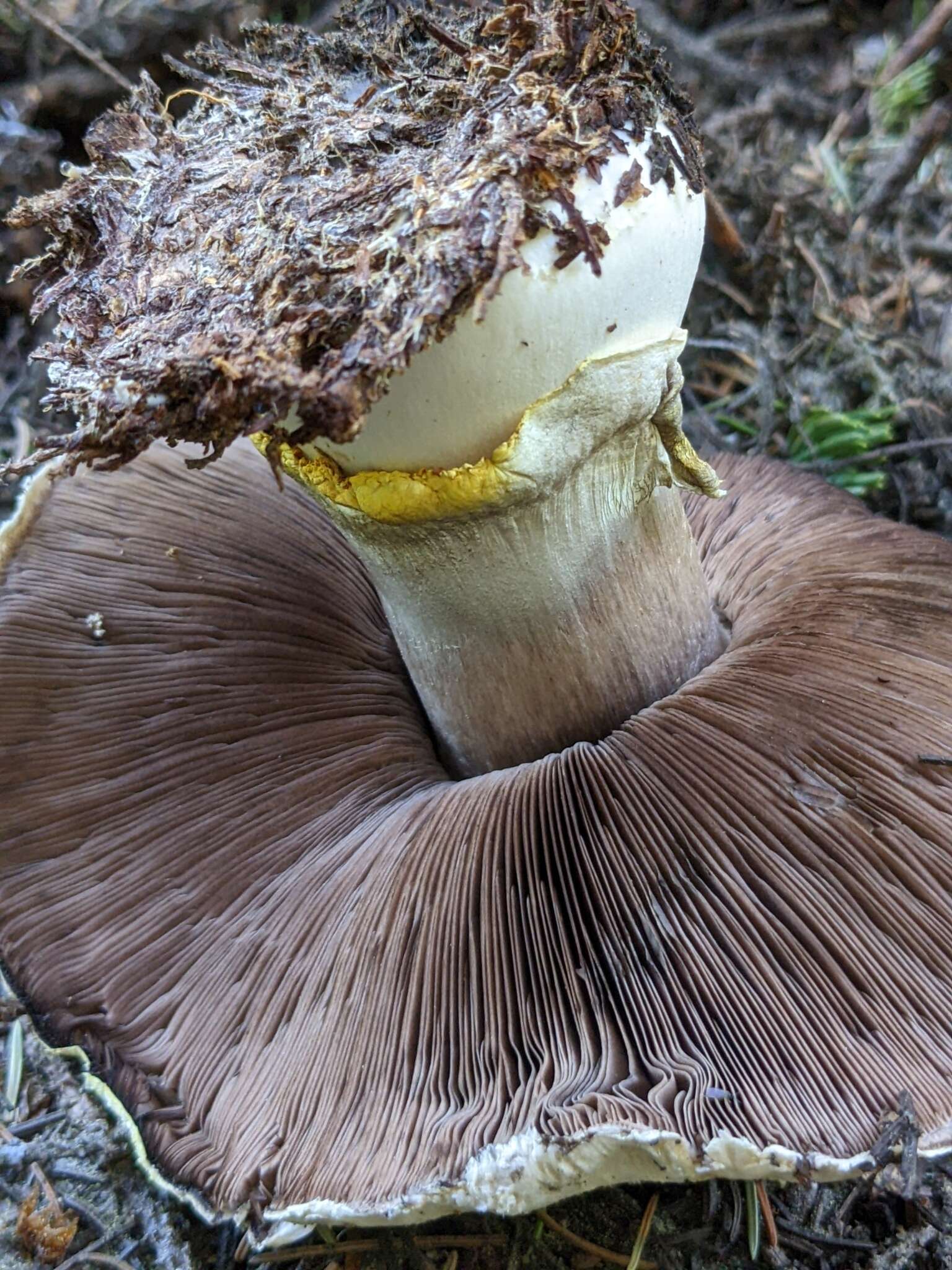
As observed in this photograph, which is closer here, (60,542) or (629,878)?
(629,878)

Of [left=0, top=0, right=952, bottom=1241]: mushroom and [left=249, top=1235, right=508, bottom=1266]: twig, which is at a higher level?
[left=0, top=0, right=952, bottom=1241]: mushroom

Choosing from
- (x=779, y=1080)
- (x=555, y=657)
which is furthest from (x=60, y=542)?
(x=779, y=1080)

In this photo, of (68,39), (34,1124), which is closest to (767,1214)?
(34,1124)

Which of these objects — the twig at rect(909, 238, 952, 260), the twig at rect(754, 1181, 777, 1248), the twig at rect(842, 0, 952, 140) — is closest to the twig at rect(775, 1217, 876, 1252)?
the twig at rect(754, 1181, 777, 1248)

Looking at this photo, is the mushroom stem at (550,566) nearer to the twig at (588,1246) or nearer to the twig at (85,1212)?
the twig at (588,1246)

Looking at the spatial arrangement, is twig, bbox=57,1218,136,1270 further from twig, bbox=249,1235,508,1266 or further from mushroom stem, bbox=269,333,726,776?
mushroom stem, bbox=269,333,726,776

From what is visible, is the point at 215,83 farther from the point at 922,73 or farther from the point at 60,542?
the point at 922,73

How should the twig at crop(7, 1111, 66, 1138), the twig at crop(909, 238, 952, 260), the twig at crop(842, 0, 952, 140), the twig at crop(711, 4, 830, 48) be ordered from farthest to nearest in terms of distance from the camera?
the twig at crop(711, 4, 830, 48) < the twig at crop(842, 0, 952, 140) < the twig at crop(909, 238, 952, 260) < the twig at crop(7, 1111, 66, 1138)

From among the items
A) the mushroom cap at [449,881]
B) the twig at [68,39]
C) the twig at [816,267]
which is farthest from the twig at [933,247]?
the twig at [68,39]
